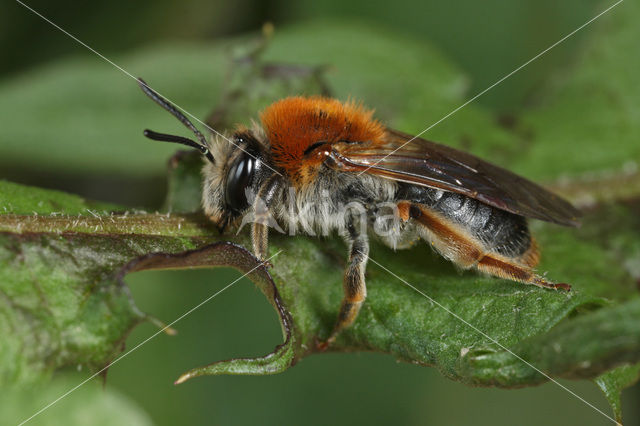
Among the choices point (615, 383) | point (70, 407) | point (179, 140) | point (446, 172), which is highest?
point (446, 172)

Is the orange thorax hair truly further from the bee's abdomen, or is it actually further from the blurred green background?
the blurred green background

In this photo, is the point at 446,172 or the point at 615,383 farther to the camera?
the point at 446,172

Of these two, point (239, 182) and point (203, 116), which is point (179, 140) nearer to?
point (239, 182)

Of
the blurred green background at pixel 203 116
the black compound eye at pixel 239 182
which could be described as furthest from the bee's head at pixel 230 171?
the blurred green background at pixel 203 116

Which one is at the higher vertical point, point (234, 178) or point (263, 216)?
point (234, 178)

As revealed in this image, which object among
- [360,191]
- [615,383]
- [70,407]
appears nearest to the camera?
[70,407]

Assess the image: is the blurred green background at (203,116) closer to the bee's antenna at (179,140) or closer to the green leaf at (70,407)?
the bee's antenna at (179,140)

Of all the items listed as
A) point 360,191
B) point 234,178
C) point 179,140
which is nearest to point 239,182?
point 234,178
